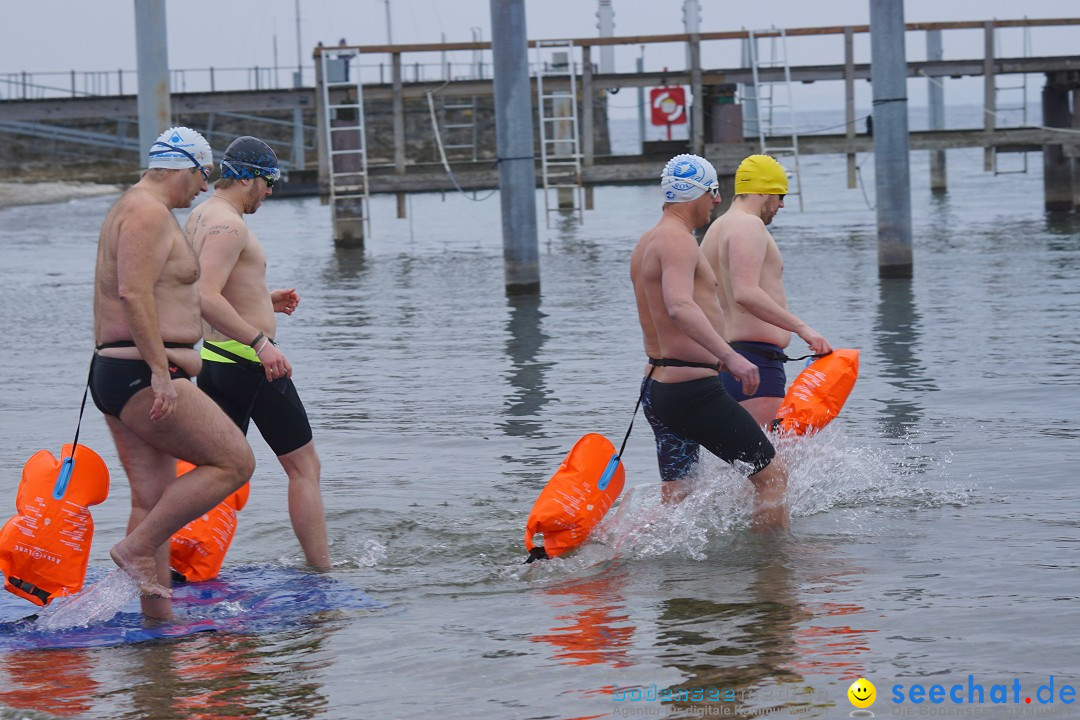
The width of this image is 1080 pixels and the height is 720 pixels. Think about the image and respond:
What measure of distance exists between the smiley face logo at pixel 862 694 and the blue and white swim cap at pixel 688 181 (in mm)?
2349

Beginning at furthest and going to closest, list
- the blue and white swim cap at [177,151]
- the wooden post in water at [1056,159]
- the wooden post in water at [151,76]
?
the wooden post in water at [1056,159]
the wooden post in water at [151,76]
the blue and white swim cap at [177,151]

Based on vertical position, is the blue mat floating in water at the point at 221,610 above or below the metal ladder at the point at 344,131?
below

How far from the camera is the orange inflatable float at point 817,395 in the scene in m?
7.35

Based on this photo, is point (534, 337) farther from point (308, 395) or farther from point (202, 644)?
point (202, 644)

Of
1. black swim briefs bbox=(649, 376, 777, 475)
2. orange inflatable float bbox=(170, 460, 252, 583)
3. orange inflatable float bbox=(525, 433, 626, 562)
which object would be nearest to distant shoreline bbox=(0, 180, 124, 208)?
orange inflatable float bbox=(170, 460, 252, 583)

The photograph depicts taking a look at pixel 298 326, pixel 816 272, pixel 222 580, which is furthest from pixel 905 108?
pixel 222 580

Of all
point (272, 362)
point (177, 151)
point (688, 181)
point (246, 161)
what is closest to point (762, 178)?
point (688, 181)

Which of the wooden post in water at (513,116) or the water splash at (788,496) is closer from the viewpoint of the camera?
the water splash at (788,496)

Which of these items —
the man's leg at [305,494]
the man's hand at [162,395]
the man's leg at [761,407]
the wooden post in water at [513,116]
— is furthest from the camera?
the wooden post in water at [513,116]

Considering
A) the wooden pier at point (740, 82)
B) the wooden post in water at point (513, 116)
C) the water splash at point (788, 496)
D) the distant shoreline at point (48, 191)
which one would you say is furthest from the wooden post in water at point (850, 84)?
the distant shoreline at point (48, 191)

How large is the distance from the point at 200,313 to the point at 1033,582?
11.6 ft

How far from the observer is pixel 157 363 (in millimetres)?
5309

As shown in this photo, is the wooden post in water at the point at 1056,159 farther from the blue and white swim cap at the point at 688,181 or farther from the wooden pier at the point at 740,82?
the blue and white swim cap at the point at 688,181

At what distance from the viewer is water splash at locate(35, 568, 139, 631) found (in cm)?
596
